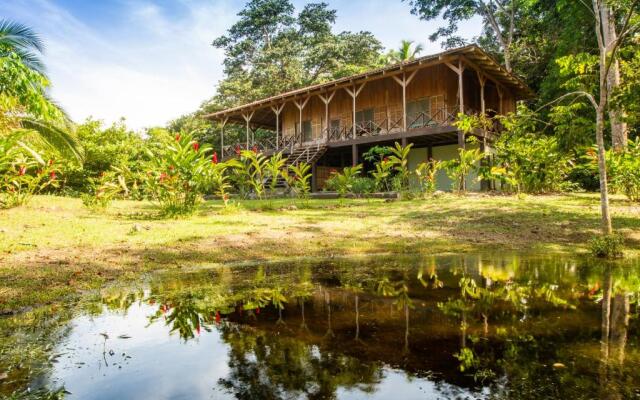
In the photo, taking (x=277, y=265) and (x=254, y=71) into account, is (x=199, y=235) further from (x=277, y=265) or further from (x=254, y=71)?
(x=254, y=71)

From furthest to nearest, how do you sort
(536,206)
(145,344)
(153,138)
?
(153,138) → (536,206) → (145,344)

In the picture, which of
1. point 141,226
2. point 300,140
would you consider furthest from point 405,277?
point 300,140

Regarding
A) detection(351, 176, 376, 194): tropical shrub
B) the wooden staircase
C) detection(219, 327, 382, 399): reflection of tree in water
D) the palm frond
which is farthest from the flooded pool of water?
the wooden staircase

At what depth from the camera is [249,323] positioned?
3.15 m

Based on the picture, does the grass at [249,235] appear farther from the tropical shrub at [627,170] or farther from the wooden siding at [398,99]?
the wooden siding at [398,99]

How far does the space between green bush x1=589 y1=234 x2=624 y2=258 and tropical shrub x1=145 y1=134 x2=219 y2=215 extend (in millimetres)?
6843

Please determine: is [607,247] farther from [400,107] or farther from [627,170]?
[400,107]

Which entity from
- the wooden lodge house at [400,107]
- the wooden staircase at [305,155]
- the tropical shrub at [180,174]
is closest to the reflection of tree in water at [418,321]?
the tropical shrub at [180,174]

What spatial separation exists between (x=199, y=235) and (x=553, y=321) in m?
5.81

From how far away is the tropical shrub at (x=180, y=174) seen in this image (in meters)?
8.59

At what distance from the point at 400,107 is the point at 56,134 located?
14.5 m

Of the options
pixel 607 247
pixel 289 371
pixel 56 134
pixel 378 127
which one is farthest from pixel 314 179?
pixel 289 371

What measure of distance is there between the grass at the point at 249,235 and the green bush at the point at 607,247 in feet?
1.51

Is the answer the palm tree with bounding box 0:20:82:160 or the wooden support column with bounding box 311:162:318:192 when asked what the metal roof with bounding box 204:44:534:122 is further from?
the palm tree with bounding box 0:20:82:160
